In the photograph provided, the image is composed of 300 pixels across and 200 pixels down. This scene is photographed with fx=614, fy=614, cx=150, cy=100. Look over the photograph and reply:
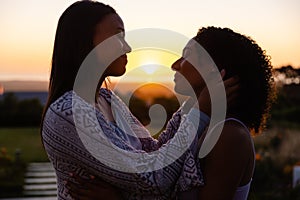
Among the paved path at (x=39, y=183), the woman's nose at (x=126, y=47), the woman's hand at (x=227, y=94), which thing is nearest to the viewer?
the woman's hand at (x=227, y=94)

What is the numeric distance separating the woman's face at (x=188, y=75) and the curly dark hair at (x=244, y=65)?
48 mm

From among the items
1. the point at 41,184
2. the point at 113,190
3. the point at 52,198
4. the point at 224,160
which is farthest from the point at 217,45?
the point at 41,184

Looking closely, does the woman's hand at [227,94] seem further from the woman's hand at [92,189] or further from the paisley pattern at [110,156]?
the woman's hand at [92,189]

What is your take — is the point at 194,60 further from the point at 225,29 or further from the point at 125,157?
the point at 125,157

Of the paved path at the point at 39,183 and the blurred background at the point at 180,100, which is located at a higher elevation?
the blurred background at the point at 180,100

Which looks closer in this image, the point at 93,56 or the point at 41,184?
the point at 93,56

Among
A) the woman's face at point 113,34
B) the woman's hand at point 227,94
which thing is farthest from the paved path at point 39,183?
the woman's hand at point 227,94

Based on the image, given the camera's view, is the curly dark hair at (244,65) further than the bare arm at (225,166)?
Yes

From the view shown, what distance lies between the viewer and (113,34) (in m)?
2.01

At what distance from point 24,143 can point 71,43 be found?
41.7ft

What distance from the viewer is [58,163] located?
190 centimetres

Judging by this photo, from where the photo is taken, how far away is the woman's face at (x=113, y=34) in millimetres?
1976

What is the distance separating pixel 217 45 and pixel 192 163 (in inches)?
16.4

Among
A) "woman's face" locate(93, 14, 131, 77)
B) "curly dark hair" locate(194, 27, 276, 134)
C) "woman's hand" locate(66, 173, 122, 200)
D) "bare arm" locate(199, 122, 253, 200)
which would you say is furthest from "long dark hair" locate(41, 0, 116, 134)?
"bare arm" locate(199, 122, 253, 200)
